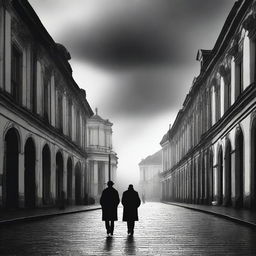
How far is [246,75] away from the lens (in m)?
25.3

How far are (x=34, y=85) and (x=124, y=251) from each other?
800 inches

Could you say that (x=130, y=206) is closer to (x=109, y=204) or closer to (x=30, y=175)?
(x=109, y=204)

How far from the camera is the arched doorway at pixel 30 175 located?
91.4 feet

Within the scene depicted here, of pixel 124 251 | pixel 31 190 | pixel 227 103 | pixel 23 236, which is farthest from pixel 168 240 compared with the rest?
pixel 227 103

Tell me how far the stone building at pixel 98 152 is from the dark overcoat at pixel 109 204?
61.2m

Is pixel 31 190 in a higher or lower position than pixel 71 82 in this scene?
lower

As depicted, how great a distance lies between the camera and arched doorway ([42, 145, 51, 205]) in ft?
105

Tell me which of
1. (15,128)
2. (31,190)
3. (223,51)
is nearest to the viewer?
(15,128)

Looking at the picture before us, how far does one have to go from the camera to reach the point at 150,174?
402 feet

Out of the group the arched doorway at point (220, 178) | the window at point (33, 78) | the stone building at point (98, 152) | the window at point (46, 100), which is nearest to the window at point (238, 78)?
the arched doorway at point (220, 178)

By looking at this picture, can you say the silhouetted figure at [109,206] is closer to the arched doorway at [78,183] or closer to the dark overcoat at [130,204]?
the dark overcoat at [130,204]

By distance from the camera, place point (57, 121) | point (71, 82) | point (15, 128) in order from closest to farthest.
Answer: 1. point (15, 128)
2. point (57, 121)
3. point (71, 82)

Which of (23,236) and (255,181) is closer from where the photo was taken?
(23,236)

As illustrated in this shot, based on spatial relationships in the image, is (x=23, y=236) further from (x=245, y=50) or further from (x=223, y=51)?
(x=223, y=51)
